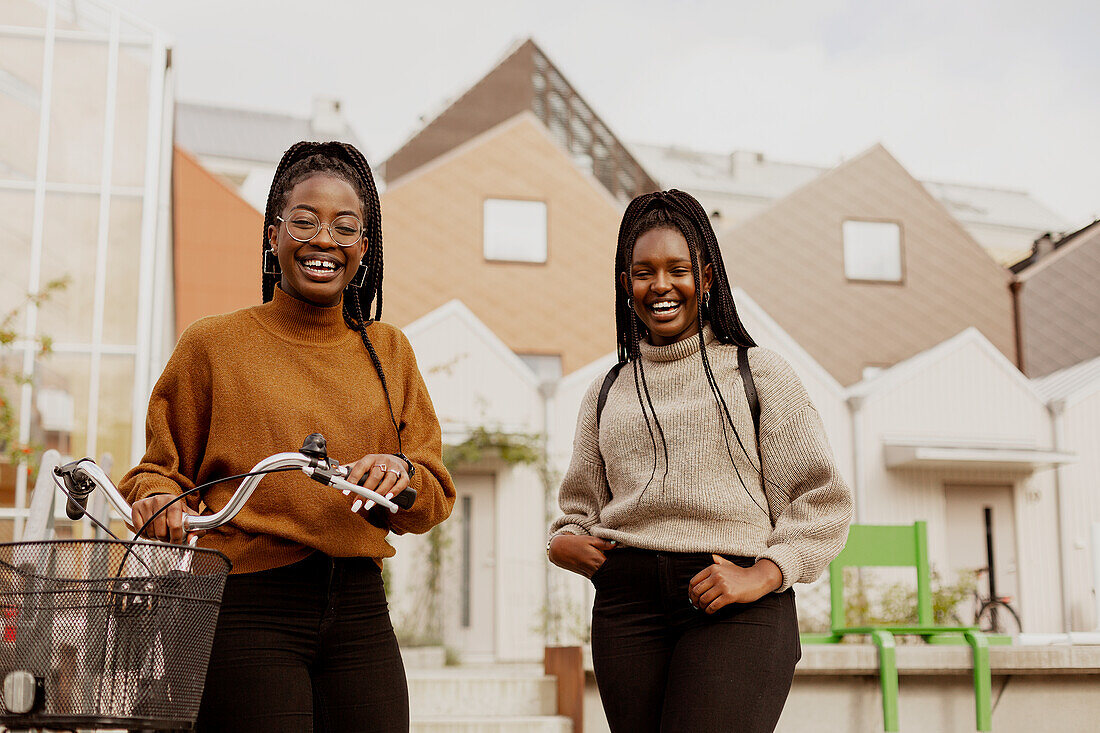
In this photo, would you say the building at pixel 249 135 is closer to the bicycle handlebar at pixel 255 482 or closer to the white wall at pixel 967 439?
the white wall at pixel 967 439

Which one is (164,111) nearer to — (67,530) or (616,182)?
(67,530)

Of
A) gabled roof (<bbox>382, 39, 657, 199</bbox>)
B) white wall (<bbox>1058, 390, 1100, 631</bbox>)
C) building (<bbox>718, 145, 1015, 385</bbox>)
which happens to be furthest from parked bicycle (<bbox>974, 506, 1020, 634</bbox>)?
gabled roof (<bbox>382, 39, 657, 199</bbox>)

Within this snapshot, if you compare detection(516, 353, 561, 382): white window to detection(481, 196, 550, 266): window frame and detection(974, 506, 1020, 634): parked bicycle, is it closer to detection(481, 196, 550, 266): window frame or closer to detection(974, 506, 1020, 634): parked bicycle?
detection(481, 196, 550, 266): window frame

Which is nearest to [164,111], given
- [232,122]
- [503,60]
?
[503,60]

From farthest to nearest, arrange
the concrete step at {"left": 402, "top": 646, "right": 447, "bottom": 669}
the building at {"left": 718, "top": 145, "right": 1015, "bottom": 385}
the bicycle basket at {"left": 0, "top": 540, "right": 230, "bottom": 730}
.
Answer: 1. the building at {"left": 718, "top": 145, "right": 1015, "bottom": 385}
2. the concrete step at {"left": 402, "top": 646, "right": 447, "bottom": 669}
3. the bicycle basket at {"left": 0, "top": 540, "right": 230, "bottom": 730}

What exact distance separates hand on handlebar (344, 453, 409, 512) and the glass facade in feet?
23.5

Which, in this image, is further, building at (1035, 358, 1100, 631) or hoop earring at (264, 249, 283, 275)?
building at (1035, 358, 1100, 631)

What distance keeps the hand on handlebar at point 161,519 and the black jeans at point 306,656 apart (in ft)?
0.55

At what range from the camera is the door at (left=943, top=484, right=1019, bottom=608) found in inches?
518

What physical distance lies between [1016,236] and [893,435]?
2145cm

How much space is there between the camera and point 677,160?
30.7m

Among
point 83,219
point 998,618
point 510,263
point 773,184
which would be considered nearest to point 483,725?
point 83,219

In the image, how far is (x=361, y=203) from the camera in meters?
2.22

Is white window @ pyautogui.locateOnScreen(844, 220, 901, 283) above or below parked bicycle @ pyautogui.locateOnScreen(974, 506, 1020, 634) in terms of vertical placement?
above
